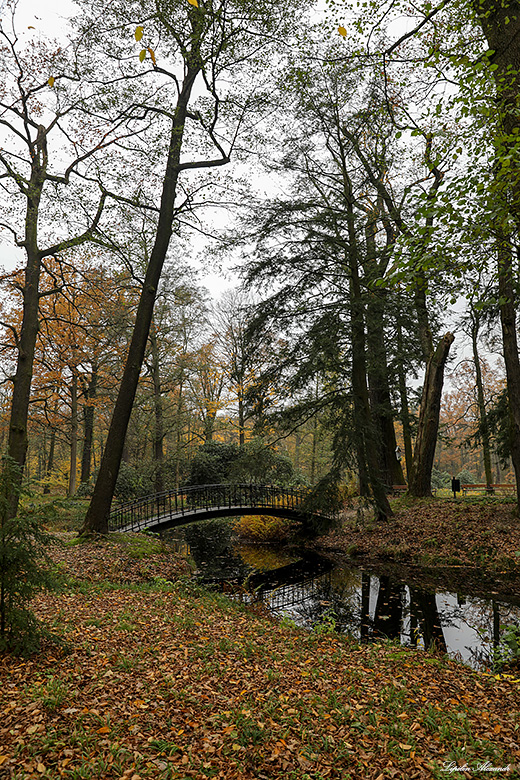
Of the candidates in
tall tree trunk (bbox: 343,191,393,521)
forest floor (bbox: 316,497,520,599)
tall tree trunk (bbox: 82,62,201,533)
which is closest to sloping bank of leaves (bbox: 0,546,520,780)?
tall tree trunk (bbox: 82,62,201,533)

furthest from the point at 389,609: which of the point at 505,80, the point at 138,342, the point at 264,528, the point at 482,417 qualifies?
the point at 264,528

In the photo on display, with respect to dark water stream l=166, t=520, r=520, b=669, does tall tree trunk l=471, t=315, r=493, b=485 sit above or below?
above

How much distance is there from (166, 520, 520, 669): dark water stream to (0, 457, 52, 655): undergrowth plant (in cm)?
414

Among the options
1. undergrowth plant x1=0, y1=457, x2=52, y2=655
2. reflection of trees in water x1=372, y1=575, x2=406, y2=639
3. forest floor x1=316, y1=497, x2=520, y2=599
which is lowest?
reflection of trees in water x1=372, y1=575, x2=406, y2=639

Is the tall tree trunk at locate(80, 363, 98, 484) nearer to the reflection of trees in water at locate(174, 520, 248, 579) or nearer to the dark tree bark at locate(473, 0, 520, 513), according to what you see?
the reflection of trees in water at locate(174, 520, 248, 579)

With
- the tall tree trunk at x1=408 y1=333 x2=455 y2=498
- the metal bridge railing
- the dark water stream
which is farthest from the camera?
the tall tree trunk at x1=408 y1=333 x2=455 y2=498

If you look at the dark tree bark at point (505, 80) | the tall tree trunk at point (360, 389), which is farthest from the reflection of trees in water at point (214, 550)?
the dark tree bark at point (505, 80)

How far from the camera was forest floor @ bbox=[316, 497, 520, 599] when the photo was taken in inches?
347

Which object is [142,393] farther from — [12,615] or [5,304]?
[12,615]

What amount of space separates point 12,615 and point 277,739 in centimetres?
227

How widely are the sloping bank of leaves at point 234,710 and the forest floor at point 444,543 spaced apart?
14.8 feet

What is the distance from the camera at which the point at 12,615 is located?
141 inches

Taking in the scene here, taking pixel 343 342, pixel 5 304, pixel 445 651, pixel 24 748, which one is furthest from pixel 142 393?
pixel 24 748

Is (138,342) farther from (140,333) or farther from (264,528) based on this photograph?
(264,528)
